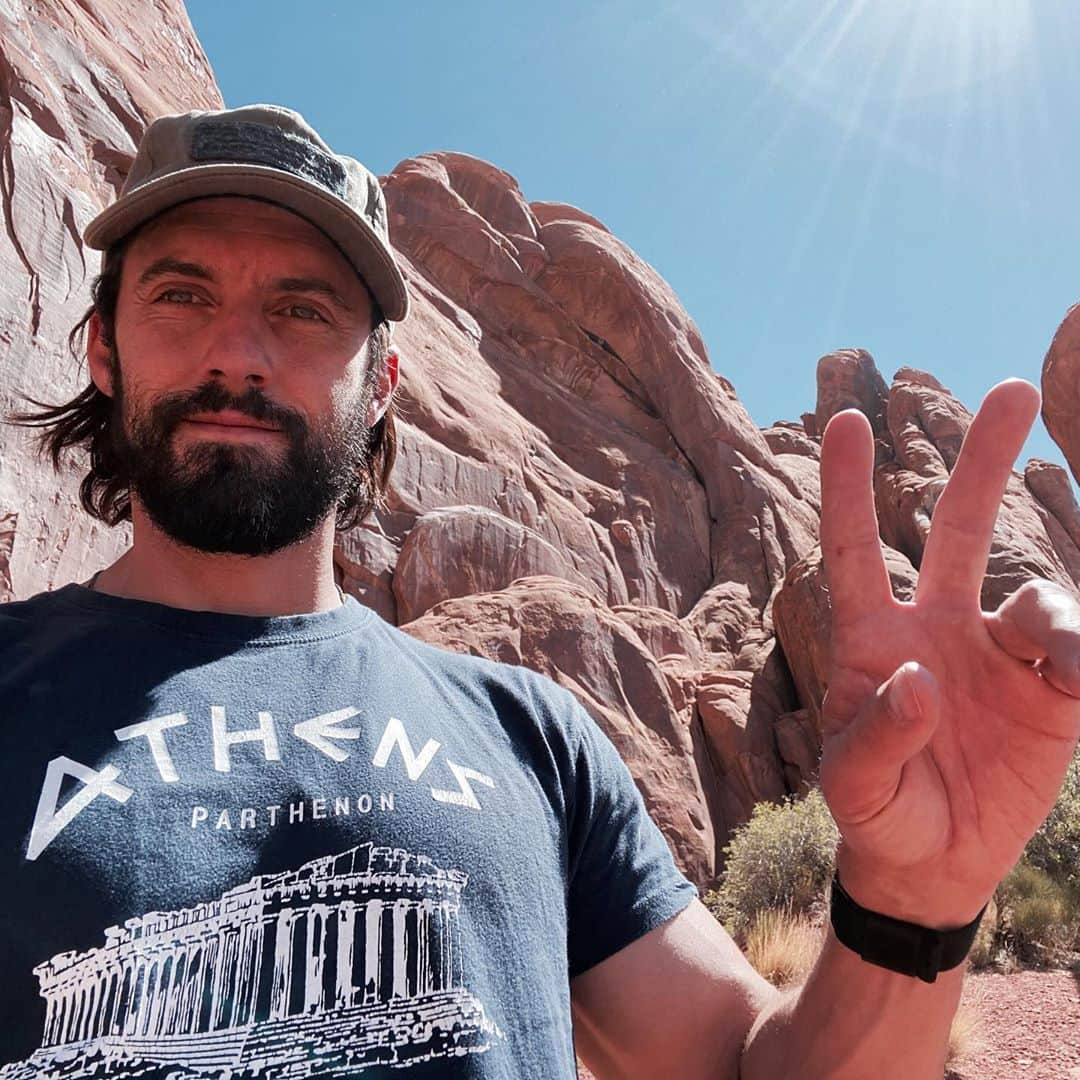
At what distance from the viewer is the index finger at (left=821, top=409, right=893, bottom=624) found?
1.72 m

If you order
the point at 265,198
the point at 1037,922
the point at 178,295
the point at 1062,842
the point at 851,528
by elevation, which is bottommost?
the point at 1037,922

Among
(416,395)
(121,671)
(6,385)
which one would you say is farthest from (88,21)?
(121,671)

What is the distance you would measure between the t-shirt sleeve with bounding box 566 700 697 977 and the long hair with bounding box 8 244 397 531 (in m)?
0.99

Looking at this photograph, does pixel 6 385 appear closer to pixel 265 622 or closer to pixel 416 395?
pixel 265 622

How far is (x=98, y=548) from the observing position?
8930 millimetres

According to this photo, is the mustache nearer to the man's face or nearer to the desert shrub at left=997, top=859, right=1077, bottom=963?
the man's face

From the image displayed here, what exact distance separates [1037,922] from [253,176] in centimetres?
1120

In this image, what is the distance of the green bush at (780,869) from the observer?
1214 centimetres

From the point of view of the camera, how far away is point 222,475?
1.93 m

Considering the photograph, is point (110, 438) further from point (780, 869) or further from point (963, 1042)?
point (780, 869)

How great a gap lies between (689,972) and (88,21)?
1973cm

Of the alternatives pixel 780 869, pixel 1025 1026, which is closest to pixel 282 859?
pixel 1025 1026

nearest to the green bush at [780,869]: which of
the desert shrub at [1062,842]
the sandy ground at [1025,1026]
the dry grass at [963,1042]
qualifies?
the desert shrub at [1062,842]

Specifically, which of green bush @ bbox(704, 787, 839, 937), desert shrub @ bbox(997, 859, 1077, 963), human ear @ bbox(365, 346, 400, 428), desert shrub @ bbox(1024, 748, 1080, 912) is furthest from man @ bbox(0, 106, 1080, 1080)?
desert shrub @ bbox(1024, 748, 1080, 912)
